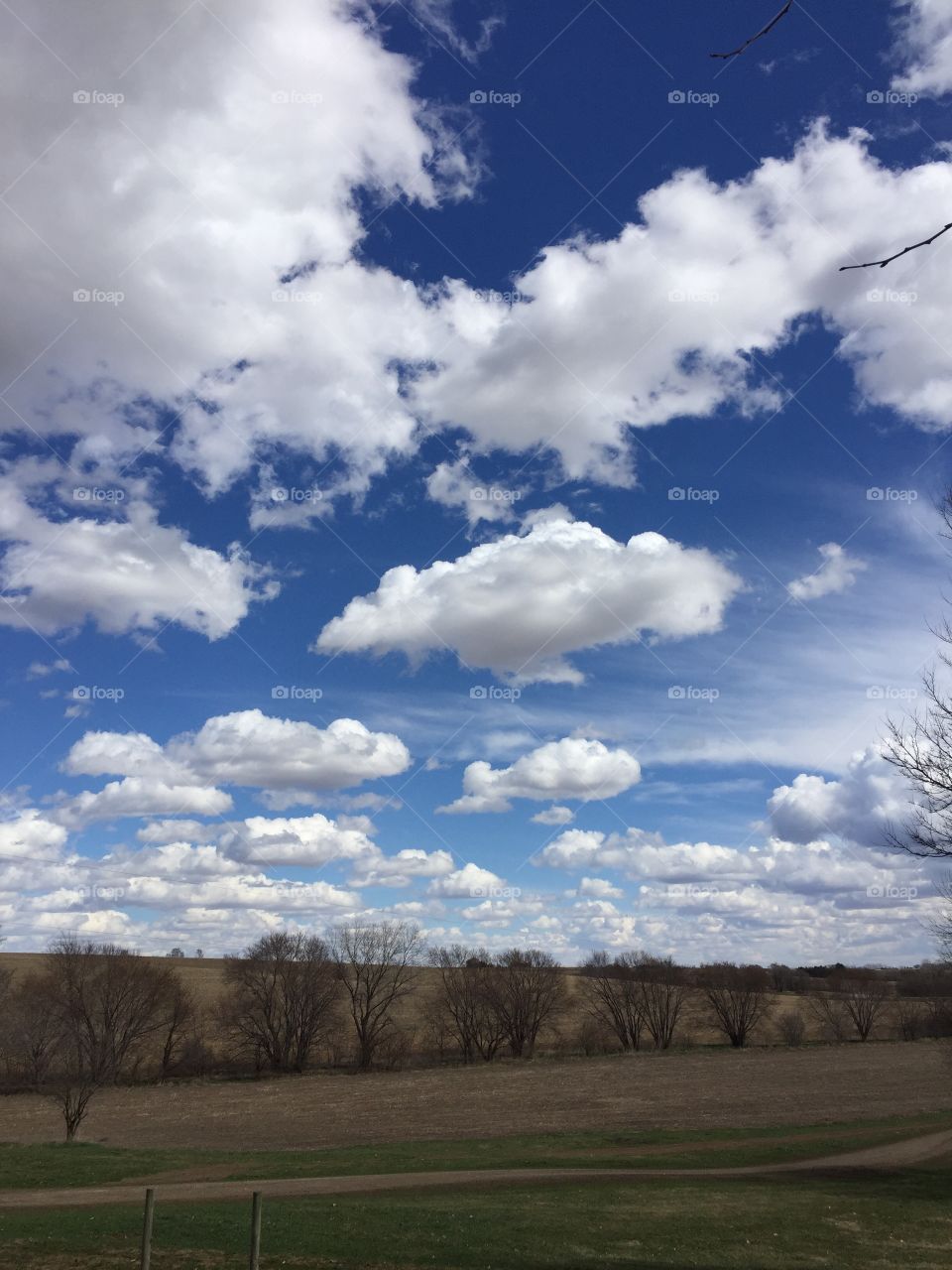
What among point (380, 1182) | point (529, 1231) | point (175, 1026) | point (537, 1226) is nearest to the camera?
point (529, 1231)

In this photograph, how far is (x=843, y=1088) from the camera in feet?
187

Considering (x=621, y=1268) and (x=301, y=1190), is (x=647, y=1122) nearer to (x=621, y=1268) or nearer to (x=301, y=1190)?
(x=301, y=1190)

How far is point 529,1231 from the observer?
60.6 feet

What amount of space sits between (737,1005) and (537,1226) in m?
83.3

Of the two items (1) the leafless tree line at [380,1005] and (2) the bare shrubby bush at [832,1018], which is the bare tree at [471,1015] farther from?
(2) the bare shrubby bush at [832,1018]

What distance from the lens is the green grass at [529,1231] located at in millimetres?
16078

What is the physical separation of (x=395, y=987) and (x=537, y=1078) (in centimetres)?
2465

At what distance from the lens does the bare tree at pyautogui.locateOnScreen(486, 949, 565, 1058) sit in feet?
293

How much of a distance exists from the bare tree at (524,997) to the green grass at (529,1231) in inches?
2690


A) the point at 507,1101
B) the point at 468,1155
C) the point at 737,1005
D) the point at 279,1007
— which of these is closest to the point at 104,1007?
the point at 279,1007

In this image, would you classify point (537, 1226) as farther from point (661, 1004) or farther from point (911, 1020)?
point (911, 1020)

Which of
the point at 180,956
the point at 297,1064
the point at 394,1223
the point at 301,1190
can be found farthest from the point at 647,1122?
the point at 180,956

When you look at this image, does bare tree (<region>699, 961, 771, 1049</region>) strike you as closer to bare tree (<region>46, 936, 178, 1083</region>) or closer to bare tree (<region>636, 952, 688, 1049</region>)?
bare tree (<region>636, 952, 688, 1049</region>)

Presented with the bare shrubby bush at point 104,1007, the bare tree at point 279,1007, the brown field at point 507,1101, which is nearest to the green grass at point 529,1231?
the brown field at point 507,1101
